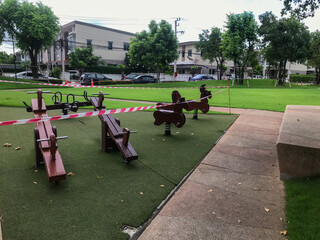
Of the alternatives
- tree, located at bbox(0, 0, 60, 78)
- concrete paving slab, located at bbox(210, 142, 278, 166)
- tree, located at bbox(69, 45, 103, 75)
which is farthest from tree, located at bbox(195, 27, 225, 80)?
concrete paving slab, located at bbox(210, 142, 278, 166)

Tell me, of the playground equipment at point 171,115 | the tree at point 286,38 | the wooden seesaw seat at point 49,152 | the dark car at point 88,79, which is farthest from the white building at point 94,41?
the wooden seesaw seat at point 49,152

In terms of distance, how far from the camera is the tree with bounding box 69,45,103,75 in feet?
123

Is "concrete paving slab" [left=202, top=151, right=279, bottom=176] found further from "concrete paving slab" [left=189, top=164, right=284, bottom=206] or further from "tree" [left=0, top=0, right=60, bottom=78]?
"tree" [left=0, top=0, right=60, bottom=78]

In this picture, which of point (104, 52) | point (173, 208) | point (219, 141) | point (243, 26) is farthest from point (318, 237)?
point (104, 52)

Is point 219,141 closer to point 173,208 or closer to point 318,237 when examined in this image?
point 173,208

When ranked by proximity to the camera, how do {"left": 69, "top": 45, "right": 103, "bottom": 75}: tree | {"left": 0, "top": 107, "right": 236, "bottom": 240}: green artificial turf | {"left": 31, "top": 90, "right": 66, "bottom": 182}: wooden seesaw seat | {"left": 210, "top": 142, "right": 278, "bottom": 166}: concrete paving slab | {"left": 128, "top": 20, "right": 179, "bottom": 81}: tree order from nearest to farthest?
{"left": 0, "top": 107, "right": 236, "bottom": 240}: green artificial turf < {"left": 31, "top": 90, "right": 66, "bottom": 182}: wooden seesaw seat < {"left": 210, "top": 142, "right": 278, "bottom": 166}: concrete paving slab < {"left": 128, "top": 20, "right": 179, "bottom": 81}: tree < {"left": 69, "top": 45, "right": 103, "bottom": 75}: tree

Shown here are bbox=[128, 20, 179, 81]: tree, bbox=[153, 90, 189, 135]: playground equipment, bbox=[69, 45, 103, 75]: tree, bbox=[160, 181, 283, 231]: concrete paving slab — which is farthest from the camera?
bbox=[69, 45, 103, 75]: tree

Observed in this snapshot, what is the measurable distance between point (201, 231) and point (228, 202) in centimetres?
78

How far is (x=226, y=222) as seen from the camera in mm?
2838

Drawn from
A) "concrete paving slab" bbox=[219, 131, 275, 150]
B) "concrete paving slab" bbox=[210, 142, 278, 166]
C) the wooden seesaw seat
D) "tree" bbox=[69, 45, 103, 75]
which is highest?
"tree" bbox=[69, 45, 103, 75]

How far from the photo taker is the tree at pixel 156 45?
1307 inches

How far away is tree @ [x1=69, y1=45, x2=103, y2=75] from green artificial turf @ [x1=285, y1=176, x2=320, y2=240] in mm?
37804

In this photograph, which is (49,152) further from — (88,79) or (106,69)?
(106,69)

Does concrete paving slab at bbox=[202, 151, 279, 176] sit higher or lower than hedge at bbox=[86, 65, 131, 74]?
lower
